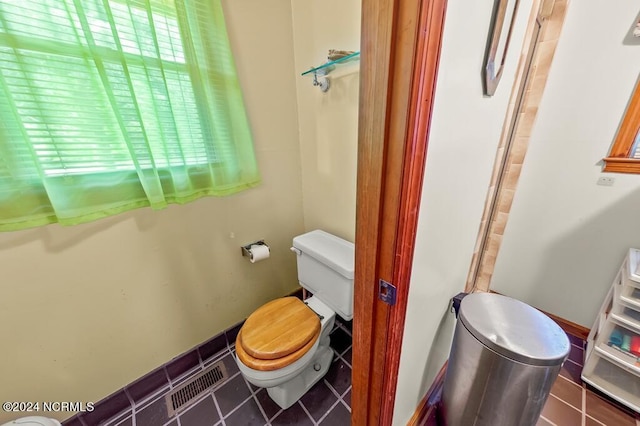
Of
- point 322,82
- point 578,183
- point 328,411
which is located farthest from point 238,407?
point 578,183

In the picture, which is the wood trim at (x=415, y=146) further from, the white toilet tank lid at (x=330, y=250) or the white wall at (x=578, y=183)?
the white wall at (x=578, y=183)

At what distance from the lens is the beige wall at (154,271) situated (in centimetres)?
85

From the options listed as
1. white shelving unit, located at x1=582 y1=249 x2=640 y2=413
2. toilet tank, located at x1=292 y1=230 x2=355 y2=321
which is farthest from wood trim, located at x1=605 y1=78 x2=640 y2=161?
toilet tank, located at x1=292 y1=230 x2=355 y2=321

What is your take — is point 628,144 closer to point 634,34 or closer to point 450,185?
point 634,34

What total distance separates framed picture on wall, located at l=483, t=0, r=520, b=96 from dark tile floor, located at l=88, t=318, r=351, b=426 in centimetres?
147

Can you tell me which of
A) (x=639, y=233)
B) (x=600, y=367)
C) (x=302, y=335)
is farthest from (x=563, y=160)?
(x=302, y=335)

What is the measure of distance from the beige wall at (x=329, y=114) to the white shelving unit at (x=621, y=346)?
1201 mm

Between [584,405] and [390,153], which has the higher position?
[390,153]

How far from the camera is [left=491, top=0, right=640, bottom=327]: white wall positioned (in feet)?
3.61

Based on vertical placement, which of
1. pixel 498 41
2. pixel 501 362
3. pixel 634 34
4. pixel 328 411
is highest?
pixel 634 34

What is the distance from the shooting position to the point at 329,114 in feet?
4.11

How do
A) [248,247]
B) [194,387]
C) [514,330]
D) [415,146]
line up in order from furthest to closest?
1. [248,247]
2. [194,387]
3. [514,330]
4. [415,146]

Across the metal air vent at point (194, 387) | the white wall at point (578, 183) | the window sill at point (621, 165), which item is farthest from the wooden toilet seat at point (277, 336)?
the window sill at point (621, 165)

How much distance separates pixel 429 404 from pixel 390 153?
1239 mm
